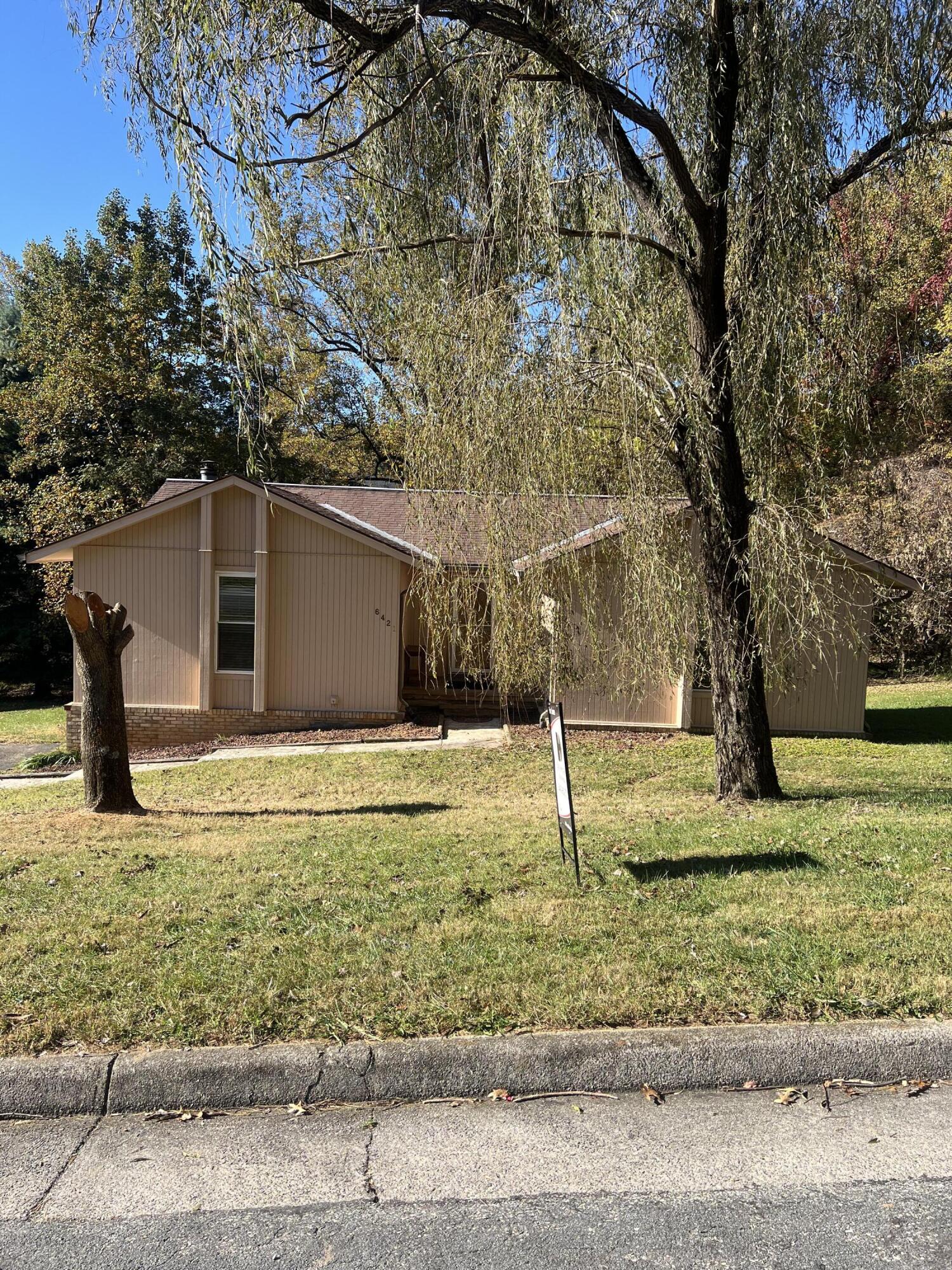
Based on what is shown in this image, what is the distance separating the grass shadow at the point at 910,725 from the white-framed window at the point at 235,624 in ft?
35.3

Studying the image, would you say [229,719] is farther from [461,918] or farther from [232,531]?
[461,918]

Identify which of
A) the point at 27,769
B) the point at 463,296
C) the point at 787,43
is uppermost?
the point at 787,43

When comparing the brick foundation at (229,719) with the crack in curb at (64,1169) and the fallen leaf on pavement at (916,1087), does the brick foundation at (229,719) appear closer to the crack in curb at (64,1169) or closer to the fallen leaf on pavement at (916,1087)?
the crack in curb at (64,1169)

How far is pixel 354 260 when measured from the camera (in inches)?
335

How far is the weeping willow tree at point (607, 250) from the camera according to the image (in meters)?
7.20

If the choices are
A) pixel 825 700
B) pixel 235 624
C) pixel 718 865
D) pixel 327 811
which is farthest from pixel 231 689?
pixel 718 865

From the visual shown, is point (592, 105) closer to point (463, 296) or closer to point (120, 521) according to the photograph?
point (463, 296)

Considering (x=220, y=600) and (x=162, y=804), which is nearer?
(x=162, y=804)

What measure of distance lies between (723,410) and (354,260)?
373 cm

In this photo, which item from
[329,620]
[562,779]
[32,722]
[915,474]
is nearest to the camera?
[562,779]

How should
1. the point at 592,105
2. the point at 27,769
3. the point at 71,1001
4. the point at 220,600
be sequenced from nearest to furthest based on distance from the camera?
the point at 71,1001
the point at 592,105
the point at 27,769
the point at 220,600

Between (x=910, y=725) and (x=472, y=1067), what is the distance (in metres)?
15.1

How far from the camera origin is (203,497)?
1563 cm

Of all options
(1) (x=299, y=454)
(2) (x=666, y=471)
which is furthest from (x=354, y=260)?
(1) (x=299, y=454)
